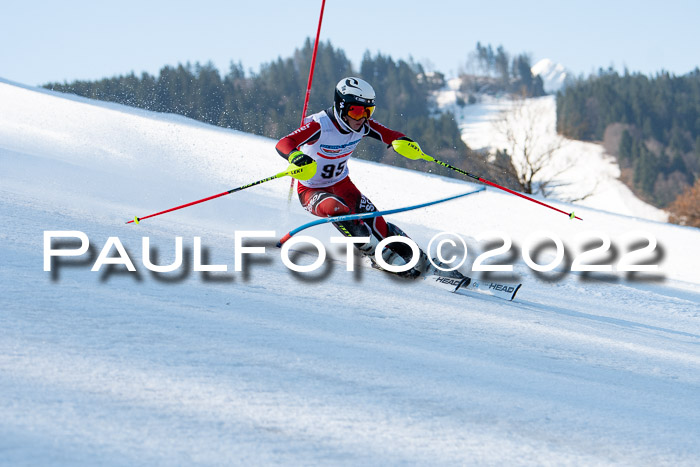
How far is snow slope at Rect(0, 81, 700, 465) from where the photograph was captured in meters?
1.52

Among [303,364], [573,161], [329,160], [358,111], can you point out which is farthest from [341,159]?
[573,161]

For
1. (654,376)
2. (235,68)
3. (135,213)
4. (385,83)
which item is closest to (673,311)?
(654,376)

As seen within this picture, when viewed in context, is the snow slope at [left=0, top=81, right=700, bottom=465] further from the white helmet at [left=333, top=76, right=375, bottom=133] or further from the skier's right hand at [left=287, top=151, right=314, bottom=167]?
the white helmet at [left=333, top=76, right=375, bottom=133]

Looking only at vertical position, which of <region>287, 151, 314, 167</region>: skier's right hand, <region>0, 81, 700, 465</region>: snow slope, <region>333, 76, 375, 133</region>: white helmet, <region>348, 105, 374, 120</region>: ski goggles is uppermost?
<region>333, 76, 375, 133</region>: white helmet

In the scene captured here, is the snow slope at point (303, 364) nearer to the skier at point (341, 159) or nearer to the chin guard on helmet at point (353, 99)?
the skier at point (341, 159)

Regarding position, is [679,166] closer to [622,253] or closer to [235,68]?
[235,68]

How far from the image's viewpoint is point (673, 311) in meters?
4.86

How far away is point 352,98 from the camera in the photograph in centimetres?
461

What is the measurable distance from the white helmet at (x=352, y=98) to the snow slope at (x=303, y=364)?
1040 millimetres

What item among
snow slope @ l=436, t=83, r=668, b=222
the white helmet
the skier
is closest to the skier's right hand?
the skier

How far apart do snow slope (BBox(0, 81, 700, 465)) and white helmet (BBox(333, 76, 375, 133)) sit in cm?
104

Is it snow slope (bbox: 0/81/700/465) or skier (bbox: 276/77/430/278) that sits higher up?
skier (bbox: 276/77/430/278)

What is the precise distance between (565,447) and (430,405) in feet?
1.23

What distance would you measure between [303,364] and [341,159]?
3.00 metres
